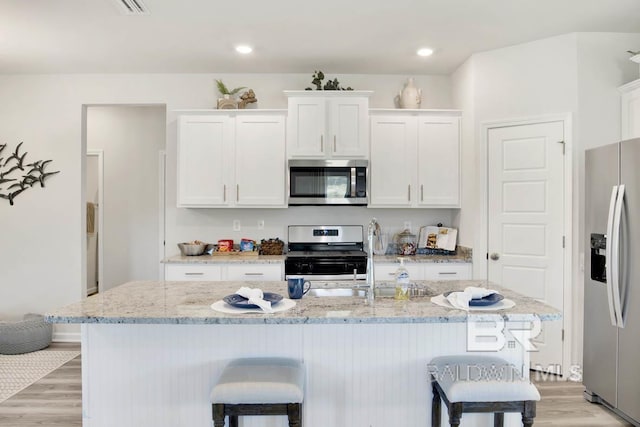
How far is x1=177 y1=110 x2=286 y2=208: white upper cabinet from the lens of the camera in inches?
152

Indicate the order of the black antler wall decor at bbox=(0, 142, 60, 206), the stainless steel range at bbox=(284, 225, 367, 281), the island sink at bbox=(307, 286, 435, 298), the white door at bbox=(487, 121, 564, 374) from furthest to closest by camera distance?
the black antler wall decor at bbox=(0, 142, 60, 206) < the stainless steel range at bbox=(284, 225, 367, 281) < the white door at bbox=(487, 121, 564, 374) < the island sink at bbox=(307, 286, 435, 298)

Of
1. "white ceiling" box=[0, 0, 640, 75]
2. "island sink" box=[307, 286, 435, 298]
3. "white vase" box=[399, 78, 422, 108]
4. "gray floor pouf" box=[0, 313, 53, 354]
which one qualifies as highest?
"white ceiling" box=[0, 0, 640, 75]

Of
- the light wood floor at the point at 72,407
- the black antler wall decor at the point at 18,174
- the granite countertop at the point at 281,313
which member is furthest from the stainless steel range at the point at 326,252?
the black antler wall decor at the point at 18,174

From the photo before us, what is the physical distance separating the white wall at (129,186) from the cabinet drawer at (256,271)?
2.30m

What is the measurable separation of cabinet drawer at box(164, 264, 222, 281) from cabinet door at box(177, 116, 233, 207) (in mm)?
606

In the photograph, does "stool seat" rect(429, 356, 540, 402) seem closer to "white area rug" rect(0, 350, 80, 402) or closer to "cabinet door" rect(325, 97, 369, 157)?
"cabinet door" rect(325, 97, 369, 157)

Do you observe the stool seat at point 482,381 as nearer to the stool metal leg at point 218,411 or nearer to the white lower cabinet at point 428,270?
the stool metal leg at point 218,411

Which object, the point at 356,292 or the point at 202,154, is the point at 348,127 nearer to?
the point at 202,154

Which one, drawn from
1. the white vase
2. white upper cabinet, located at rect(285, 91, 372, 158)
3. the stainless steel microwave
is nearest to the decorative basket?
the stainless steel microwave

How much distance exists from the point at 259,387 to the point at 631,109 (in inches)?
129

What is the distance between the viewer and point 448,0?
2.69 metres

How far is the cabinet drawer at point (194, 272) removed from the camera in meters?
3.66

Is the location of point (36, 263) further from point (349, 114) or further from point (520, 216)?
point (520, 216)

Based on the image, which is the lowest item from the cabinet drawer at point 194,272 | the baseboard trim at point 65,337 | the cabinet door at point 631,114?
the baseboard trim at point 65,337
